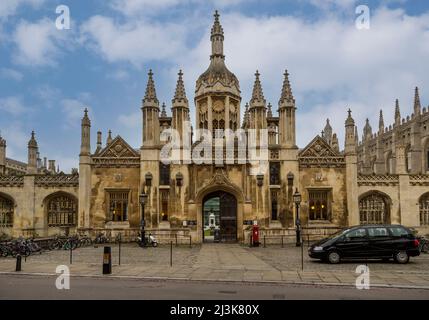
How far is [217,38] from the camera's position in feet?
117

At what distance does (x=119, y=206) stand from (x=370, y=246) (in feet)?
62.2

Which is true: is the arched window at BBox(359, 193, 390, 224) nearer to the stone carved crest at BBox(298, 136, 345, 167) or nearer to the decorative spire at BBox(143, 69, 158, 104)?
the stone carved crest at BBox(298, 136, 345, 167)

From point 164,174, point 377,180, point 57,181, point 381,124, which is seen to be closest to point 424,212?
point 377,180

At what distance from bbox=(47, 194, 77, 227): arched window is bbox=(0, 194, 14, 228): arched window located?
295 cm

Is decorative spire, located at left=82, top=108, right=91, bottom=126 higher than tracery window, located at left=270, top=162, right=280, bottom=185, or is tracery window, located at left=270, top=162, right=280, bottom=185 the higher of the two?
decorative spire, located at left=82, top=108, right=91, bottom=126

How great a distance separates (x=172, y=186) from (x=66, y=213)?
8912mm

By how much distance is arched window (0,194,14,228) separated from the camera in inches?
1253

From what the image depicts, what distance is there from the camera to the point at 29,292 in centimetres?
1103

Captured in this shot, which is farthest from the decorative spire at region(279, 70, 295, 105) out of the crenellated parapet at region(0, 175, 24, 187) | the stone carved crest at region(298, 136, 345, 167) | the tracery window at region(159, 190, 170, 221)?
the crenellated parapet at region(0, 175, 24, 187)

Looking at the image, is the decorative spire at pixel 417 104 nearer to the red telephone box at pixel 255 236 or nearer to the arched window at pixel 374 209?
the arched window at pixel 374 209

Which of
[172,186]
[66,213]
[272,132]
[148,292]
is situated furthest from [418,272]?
[272,132]

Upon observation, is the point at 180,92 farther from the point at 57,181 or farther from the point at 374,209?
the point at 374,209

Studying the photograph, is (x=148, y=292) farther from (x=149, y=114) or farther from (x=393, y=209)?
(x=393, y=209)

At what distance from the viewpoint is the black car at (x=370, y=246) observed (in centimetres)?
1775
